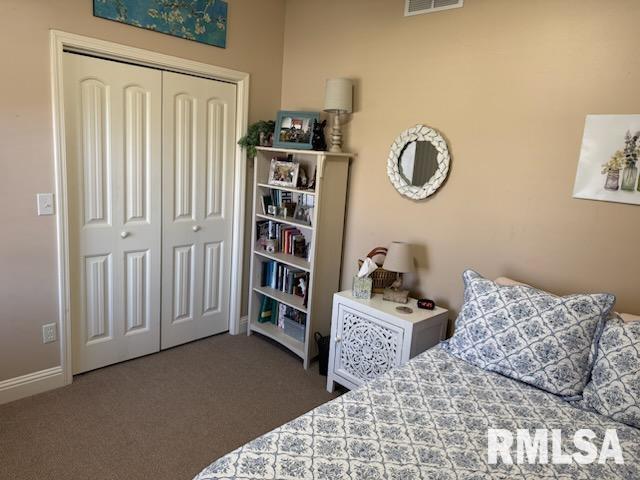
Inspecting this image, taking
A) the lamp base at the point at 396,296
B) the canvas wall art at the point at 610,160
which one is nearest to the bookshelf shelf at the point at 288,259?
the lamp base at the point at 396,296

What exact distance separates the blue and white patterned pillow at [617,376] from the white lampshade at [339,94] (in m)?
1.95

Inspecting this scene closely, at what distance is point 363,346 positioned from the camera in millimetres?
2670

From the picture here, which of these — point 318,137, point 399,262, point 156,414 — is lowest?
point 156,414

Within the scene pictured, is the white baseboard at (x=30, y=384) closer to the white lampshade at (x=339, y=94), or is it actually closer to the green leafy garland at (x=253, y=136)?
the green leafy garland at (x=253, y=136)

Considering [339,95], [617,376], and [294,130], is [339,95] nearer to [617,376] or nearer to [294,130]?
[294,130]

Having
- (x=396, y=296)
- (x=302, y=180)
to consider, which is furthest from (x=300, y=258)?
(x=396, y=296)

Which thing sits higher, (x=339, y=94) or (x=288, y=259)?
(x=339, y=94)

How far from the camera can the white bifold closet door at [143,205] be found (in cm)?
271

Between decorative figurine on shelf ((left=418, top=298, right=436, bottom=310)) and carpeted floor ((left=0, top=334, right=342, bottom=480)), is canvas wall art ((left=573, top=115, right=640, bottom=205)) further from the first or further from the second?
carpeted floor ((left=0, top=334, right=342, bottom=480))

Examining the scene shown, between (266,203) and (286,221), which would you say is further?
(266,203)

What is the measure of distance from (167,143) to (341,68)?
1.29m

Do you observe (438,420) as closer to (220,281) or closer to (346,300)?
(346,300)

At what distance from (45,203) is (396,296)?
2058mm


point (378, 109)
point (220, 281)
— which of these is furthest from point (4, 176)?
point (378, 109)
